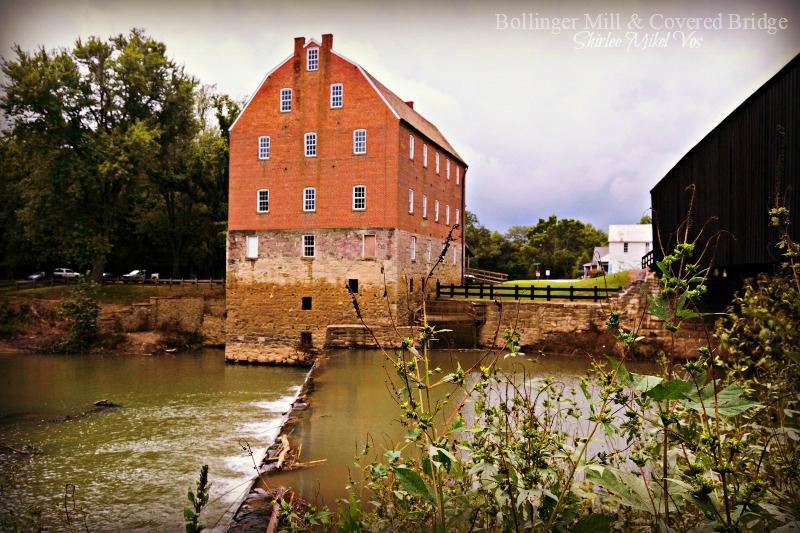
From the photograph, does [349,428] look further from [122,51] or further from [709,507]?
[122,51]

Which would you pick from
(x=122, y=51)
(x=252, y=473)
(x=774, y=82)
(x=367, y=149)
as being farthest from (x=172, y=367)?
(x=774, y=82)

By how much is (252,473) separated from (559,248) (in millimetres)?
57213

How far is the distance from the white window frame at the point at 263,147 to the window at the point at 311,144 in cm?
222

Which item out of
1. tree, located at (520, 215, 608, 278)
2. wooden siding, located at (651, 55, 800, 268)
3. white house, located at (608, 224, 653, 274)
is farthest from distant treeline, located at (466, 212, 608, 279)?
wooden siding, located at (651, 55, 800, 268)

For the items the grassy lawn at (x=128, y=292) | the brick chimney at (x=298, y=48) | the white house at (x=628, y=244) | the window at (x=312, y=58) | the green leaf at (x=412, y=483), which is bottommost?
the green leaf at (x=412, y=483)

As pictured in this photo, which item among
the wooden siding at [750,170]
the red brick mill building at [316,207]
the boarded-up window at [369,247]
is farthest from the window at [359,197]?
the wooden siding at [750,170]

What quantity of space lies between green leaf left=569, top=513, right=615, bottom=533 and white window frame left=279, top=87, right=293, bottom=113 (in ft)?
94.4

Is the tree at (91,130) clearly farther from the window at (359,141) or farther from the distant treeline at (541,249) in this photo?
the distant treeline at (541,249)

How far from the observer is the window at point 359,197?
2764 centimetres

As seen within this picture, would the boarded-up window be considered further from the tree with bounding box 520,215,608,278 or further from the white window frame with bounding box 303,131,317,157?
the tree with bounding box 520,215,608,278

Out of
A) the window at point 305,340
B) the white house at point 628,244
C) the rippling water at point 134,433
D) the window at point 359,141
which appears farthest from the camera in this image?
the white house at point 628,244

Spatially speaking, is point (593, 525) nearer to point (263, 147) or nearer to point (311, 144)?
point (311, 144)

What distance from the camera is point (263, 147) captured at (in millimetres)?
29531

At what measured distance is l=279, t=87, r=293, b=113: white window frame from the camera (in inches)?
1137
